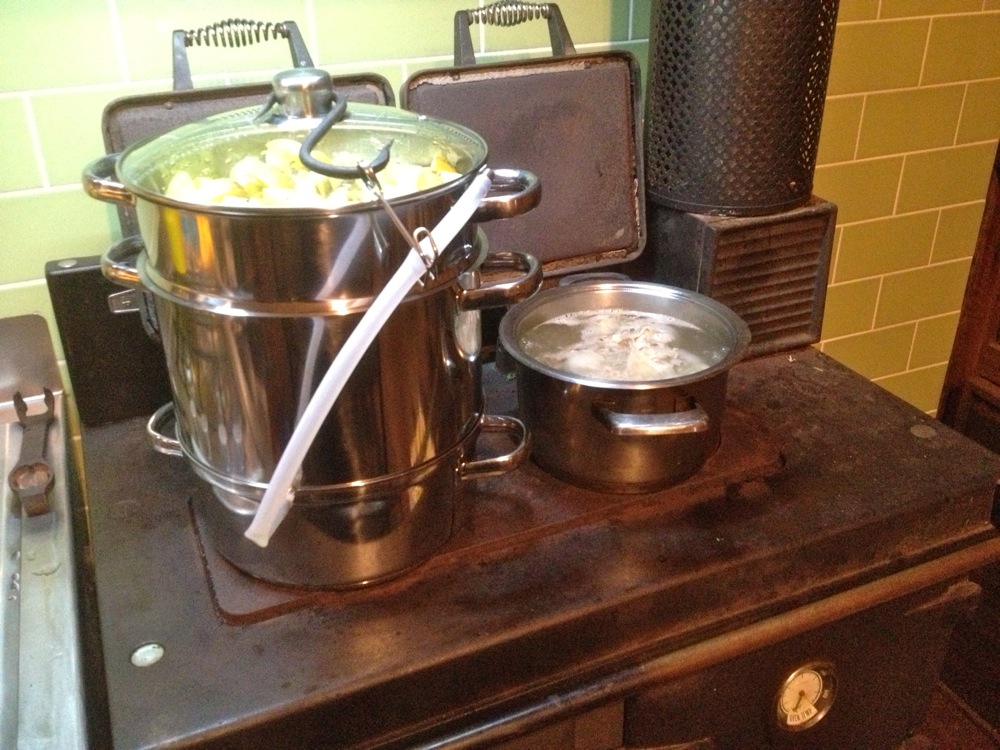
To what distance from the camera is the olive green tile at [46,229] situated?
100cm

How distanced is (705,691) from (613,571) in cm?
16

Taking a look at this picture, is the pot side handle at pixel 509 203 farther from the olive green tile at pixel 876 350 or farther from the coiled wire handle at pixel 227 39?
the olive green tile at pixel 876 350

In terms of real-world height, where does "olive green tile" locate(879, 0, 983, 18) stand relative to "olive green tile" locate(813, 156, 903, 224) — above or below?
above

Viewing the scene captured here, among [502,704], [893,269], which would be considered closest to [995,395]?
[893,269]

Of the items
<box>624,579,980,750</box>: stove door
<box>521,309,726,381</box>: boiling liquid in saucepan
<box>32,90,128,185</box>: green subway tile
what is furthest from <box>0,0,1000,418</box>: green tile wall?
<box>624,579,980,750</box>: stove door

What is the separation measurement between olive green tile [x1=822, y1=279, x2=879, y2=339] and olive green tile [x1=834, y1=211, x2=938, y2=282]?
2cm

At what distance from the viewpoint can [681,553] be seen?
2.65ft

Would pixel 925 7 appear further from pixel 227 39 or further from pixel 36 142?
pixel 36 142

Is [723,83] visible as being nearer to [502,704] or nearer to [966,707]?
[502,704]

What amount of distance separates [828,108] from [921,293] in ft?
1.49

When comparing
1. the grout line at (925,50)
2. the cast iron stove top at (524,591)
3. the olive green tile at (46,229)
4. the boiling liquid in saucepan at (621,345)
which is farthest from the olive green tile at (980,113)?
the olive green tile at (46,229)

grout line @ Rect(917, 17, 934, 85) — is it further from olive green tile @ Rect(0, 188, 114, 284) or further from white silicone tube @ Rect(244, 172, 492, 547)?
olive green tile @ Rect(0, 188, 114, 284)

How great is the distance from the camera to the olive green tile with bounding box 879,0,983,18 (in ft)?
4.38

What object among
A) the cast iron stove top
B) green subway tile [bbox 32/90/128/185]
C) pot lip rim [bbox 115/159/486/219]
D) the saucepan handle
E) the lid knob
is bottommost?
the cast iron stove top
